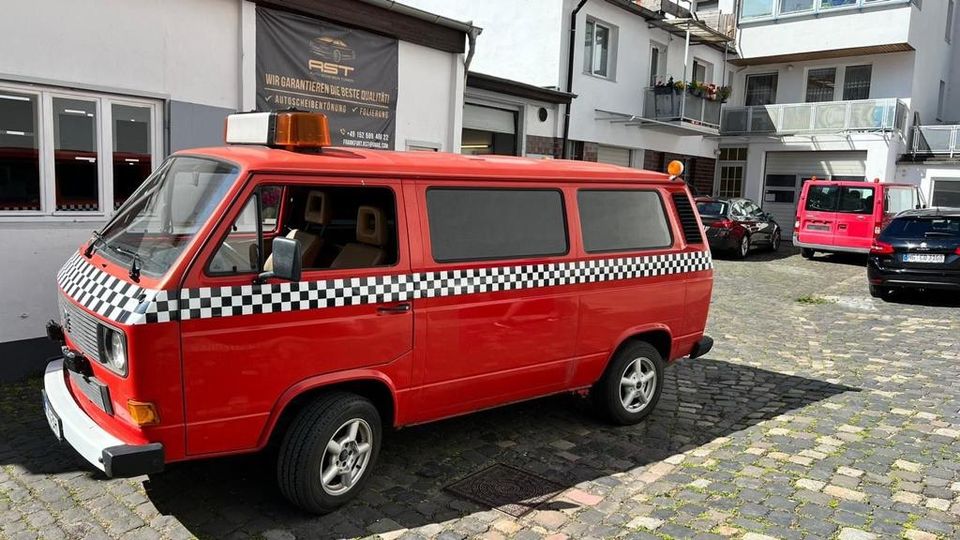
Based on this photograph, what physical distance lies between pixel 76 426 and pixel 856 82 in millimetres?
27270

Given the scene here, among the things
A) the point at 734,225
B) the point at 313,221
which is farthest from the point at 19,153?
the point at 734,225

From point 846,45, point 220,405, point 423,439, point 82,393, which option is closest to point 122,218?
point 82,393

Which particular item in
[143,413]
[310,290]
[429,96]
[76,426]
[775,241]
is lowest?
[76,426]

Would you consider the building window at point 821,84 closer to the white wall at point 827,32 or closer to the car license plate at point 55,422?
the white wall at point 827,32

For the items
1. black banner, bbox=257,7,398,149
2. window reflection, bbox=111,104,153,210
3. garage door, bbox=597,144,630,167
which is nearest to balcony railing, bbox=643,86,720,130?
garage door, bbox=597,144,630,167

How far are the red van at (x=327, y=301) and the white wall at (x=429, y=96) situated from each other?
4.79m

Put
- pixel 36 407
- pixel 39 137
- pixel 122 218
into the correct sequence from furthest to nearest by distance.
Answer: pixel 39 137
pixel 36 407
pixel 122 218

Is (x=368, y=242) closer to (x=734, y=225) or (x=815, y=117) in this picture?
Result: (x=734, y=225)

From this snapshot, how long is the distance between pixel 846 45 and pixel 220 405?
83.2ft

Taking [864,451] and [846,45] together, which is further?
A: [846,45]

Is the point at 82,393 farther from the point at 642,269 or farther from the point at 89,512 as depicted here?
the point at 642,269

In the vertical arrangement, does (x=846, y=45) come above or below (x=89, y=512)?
above

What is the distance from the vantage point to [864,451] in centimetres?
525

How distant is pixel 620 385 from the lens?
220 inches
